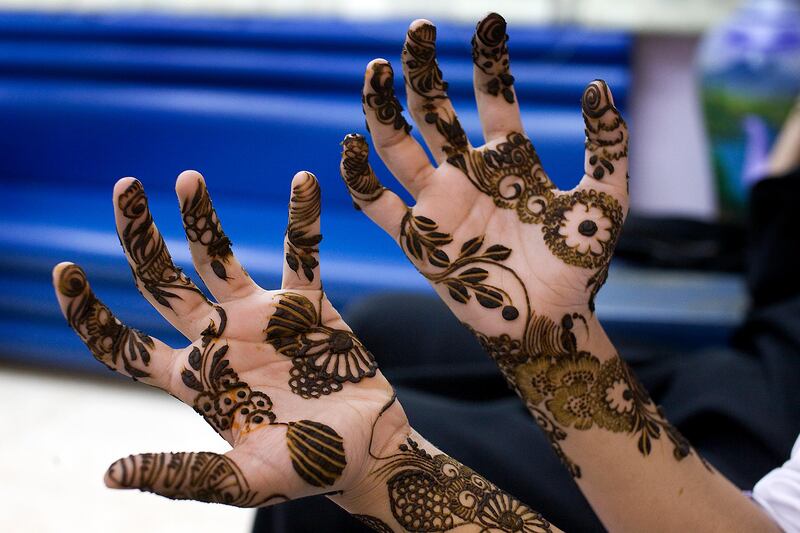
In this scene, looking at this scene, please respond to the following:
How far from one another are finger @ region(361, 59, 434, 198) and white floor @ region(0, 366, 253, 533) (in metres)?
0.89

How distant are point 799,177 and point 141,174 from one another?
67.6 inches

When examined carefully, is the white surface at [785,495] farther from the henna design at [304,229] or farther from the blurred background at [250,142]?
the blurred background at [250,142]

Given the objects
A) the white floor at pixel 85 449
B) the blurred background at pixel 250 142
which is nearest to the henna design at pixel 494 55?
the blurred background at pixel 250 142

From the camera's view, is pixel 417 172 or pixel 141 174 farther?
pixel 141 174

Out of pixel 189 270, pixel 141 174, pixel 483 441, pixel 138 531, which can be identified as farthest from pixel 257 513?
pixel 141 174

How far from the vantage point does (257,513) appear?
29.3 inches

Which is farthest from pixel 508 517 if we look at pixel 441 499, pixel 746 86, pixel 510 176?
pixel 746 86

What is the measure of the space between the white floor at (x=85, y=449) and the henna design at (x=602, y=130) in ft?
3.17

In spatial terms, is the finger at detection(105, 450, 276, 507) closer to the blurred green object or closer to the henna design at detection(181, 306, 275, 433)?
the henna design at detection(181, 306, 275, 433)

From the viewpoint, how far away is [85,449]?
57.4 inches

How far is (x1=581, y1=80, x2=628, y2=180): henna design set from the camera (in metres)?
0.57

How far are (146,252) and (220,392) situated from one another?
0.37ft

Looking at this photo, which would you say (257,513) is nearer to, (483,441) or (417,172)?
(483,441)

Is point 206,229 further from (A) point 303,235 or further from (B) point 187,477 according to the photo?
(B) point 187,477
